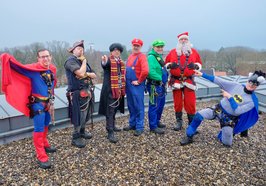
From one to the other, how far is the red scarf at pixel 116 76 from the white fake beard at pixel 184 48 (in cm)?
124

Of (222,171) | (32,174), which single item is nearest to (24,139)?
(32,174)

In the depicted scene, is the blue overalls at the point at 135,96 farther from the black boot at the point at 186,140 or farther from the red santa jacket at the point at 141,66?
the black boot at the point at 186,140

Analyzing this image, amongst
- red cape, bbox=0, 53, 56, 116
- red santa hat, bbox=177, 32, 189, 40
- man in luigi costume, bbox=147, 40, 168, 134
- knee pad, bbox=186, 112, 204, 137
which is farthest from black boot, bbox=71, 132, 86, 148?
red santa hat, bbox=177, 32, 189, 40

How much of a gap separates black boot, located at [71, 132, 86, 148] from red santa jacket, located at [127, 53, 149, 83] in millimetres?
1485

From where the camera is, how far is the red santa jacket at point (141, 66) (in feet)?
13.9

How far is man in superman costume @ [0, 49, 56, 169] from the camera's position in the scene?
3.31 meters

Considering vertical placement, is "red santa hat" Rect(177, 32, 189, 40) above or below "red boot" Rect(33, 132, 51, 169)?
above

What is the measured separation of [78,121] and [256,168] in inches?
117

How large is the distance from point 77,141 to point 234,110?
2.79 metres

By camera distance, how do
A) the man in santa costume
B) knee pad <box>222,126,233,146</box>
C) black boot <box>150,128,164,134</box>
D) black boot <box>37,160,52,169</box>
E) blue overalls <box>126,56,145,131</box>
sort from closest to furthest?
black boot <box>37,160,52,169</box> < knee pad <box>222,126,233,146</box> < blue overalls <box>126,56,145,131</box> < the man in santa costume < black boot <box>150,128,164,134</box>

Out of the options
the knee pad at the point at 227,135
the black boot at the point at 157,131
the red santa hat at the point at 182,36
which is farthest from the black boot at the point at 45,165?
the red santa hat at the point at 182,36

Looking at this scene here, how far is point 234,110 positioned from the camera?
4145mm

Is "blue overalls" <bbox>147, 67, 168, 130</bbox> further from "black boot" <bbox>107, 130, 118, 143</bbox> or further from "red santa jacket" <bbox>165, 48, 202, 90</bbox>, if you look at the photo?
"black boot" <bbox>107, 130, 118, 143</bbox>

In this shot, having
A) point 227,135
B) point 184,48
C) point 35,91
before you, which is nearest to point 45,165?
point 35,91
